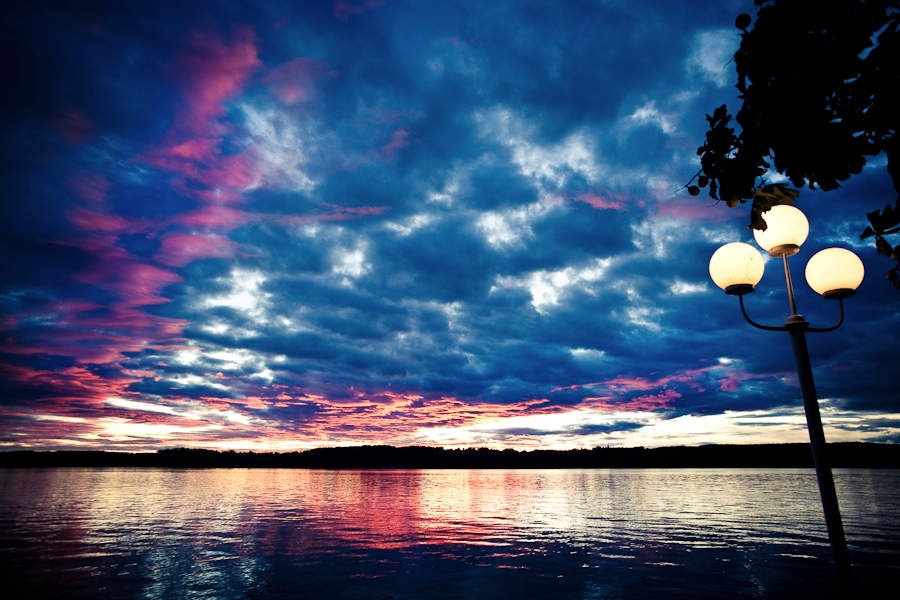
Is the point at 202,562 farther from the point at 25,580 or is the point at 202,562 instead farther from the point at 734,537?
the point at 734,537

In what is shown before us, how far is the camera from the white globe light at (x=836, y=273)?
19.6 ft

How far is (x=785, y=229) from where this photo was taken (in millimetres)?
6004

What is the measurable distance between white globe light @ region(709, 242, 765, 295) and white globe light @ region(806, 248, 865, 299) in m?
0.68

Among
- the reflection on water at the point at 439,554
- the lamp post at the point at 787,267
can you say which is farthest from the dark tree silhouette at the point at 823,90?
the reflection on water at the point at 439,554

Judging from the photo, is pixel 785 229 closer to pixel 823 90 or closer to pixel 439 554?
pixel 823 90

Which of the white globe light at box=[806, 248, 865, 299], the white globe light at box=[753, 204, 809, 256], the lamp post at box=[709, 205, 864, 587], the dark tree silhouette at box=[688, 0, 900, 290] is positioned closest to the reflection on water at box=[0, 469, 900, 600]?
the lamp post at box=[709, 205, 864, 587]

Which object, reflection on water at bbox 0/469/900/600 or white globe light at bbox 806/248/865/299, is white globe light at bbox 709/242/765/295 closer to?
white globe light at bbox 806/248/865/299

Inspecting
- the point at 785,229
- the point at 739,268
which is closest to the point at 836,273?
the point at 785,229

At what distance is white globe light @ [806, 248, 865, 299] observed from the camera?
5.98 metres

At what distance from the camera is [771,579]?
16844 mm

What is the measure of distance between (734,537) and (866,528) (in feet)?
36.7

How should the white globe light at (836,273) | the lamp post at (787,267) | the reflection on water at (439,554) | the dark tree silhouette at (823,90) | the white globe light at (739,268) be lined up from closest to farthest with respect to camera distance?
the dark tree silhouette at (823,90)
the lamp post at (787,267)
the white globe light at (836,273)
the white globe light at (739,268)
the reflection on water at (439,554)

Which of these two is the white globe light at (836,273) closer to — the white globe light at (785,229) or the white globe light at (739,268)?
the white globe light at (785,229)

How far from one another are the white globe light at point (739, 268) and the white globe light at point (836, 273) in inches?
26.8
